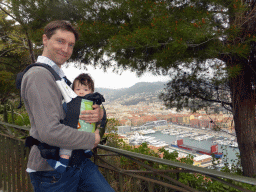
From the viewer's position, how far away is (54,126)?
78cm

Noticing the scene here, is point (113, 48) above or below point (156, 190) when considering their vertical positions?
above

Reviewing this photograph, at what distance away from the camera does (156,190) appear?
9.11 feet

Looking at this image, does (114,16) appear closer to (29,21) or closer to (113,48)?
(113,48)

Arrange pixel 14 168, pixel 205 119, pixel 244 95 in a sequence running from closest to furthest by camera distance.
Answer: pixel 14 168, pixel 244 95, pixel 205 119

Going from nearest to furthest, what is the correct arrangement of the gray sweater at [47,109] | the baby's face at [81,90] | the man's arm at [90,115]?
the gray sweater at [47,109] → the man's arm at [90,115] → the baby's face at [81,90]

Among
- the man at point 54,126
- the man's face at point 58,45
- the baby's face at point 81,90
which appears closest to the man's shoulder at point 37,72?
the man at point 54,126

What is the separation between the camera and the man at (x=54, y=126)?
0.78 meters

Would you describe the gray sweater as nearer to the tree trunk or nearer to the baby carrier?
the baby carrier

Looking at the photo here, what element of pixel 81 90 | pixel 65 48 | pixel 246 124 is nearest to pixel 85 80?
pixel 81 90

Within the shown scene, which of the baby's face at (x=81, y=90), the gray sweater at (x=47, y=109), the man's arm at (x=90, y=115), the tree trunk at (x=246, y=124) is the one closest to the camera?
the gray sweater at (x=47, y=109)

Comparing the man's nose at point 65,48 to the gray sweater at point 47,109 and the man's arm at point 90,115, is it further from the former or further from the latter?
the man's arm at point 90,115

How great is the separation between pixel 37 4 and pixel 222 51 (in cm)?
465

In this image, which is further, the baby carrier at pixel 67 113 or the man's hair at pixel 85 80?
the man's hair at pixel 85 80

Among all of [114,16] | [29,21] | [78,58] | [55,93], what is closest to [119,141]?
[78,58]
